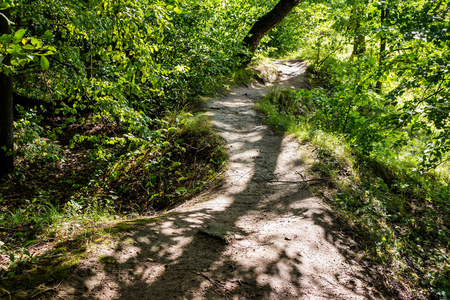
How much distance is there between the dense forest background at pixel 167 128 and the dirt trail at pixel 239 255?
0.58m

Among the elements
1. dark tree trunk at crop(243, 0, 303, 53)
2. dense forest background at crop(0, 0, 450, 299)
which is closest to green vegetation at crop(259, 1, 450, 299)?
dense forest background at crop(0, 0, 450, 299)

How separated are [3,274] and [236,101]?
7820 mm

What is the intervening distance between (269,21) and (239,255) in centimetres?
1059

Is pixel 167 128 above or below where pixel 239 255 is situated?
above

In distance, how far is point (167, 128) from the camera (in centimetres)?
630

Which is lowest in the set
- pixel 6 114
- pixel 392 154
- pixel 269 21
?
pixel 392 154

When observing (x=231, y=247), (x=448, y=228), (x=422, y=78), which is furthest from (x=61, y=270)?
(x=448, y=228)

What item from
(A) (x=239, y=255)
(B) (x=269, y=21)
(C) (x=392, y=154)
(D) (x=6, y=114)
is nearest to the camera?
(A) (x=239, y=255)

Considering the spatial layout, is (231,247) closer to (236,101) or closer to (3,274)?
(3,274)

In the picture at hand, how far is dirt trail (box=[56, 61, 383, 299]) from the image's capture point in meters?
2.44

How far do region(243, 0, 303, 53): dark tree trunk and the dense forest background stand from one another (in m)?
2.79

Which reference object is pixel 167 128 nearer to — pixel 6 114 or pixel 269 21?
pixel 6 114

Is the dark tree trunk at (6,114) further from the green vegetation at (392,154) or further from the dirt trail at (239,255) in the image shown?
the green vegetation at (392,154)

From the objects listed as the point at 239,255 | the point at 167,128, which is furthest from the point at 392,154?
the point at 167,128
